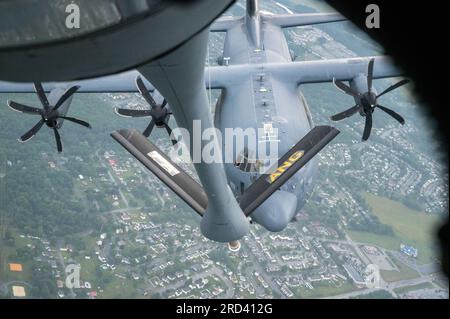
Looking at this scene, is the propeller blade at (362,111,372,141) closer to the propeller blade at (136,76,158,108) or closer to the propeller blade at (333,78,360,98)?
the propeller blade at (333,78,360,98)

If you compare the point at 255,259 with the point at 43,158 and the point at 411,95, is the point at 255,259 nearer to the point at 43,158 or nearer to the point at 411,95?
the point at 43,158

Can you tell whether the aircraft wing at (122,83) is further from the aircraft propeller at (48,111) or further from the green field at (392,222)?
the green field at (392,222)

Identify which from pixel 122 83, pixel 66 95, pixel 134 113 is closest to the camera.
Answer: pixel 134 113

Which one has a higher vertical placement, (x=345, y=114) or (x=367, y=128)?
(x=345, y=114)

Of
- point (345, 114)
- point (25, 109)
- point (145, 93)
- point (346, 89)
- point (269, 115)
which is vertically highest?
point (145, 93)

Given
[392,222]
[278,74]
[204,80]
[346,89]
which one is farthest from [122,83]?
[392,222]

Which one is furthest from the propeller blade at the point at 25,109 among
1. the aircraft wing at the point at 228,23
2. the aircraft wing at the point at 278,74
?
the aircraft wing at the point at 228,23

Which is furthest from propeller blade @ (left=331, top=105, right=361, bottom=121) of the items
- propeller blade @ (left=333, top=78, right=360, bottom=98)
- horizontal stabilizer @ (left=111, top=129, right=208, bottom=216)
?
horizontal stabilizer @ (left=111, top=129, right=208, bottom=216)

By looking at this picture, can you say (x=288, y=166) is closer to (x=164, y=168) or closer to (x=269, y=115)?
(x=164, y=168)
